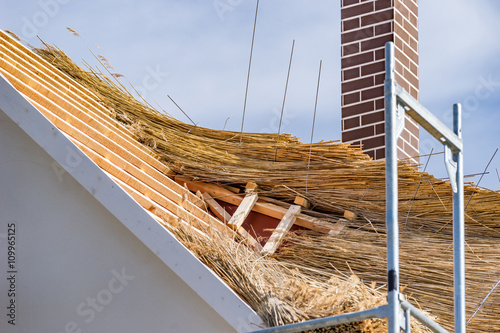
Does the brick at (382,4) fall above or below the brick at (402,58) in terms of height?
above

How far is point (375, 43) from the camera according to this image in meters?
7.18

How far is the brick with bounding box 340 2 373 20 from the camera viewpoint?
7312mm

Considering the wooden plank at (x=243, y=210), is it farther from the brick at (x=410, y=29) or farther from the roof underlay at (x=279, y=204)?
the brick at (x=410, y=29)

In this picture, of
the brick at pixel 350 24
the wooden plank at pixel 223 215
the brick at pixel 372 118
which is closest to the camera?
the wooden plank at pixel 223 215

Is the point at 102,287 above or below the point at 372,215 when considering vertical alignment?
below


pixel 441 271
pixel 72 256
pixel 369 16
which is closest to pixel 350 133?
pixel 369 16

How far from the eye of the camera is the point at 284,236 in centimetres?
591

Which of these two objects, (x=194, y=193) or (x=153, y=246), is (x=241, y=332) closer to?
(x=153, y=246)

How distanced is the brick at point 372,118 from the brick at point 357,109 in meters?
0.05

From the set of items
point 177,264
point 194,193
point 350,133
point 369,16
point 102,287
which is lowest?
point 102,287

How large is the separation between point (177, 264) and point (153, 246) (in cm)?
18

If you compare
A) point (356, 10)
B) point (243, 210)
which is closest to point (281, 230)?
point (243, 210)

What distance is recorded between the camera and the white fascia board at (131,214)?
4.36m

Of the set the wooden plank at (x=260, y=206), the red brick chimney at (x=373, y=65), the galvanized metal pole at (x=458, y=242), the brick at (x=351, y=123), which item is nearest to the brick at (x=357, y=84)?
the red brick chimney at (x=373, y=65)
